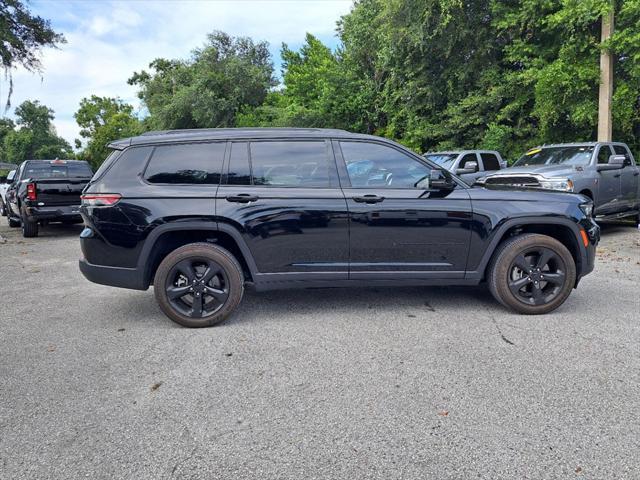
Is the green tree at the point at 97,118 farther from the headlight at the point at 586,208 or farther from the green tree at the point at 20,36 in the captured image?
the headlight at the point at 586,208

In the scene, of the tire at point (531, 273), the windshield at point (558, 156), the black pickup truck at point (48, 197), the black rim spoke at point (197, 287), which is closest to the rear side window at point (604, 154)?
the windshield at point (558, 156)

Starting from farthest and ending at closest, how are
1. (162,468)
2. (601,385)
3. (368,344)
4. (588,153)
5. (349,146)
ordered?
1. (588,153)
2. (349,146)
3. (368,344)
4. (601,385)
5. (162,468)

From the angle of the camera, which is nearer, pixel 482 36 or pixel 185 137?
pixel 185 137

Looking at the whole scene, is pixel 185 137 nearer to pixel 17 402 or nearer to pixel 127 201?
pixel 127 201

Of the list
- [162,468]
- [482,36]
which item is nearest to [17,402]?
[162,468]

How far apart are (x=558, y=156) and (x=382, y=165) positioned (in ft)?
23.8

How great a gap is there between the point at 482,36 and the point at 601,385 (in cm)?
1725

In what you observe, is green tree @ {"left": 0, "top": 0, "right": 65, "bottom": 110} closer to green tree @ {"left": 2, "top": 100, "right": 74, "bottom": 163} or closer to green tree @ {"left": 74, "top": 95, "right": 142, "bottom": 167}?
green tree @ {"left": 74, "top": 95, "right": 142, "bottom": 167}

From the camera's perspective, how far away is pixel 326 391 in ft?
10.7

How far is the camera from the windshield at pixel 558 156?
10.1m

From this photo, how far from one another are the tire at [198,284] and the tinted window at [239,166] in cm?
65

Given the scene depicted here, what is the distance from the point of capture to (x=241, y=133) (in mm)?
4773

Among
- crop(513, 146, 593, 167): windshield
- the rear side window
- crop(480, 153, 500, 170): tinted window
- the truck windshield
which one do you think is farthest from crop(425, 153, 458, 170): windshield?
the truck windshield

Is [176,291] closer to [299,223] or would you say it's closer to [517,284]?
[299,223]
